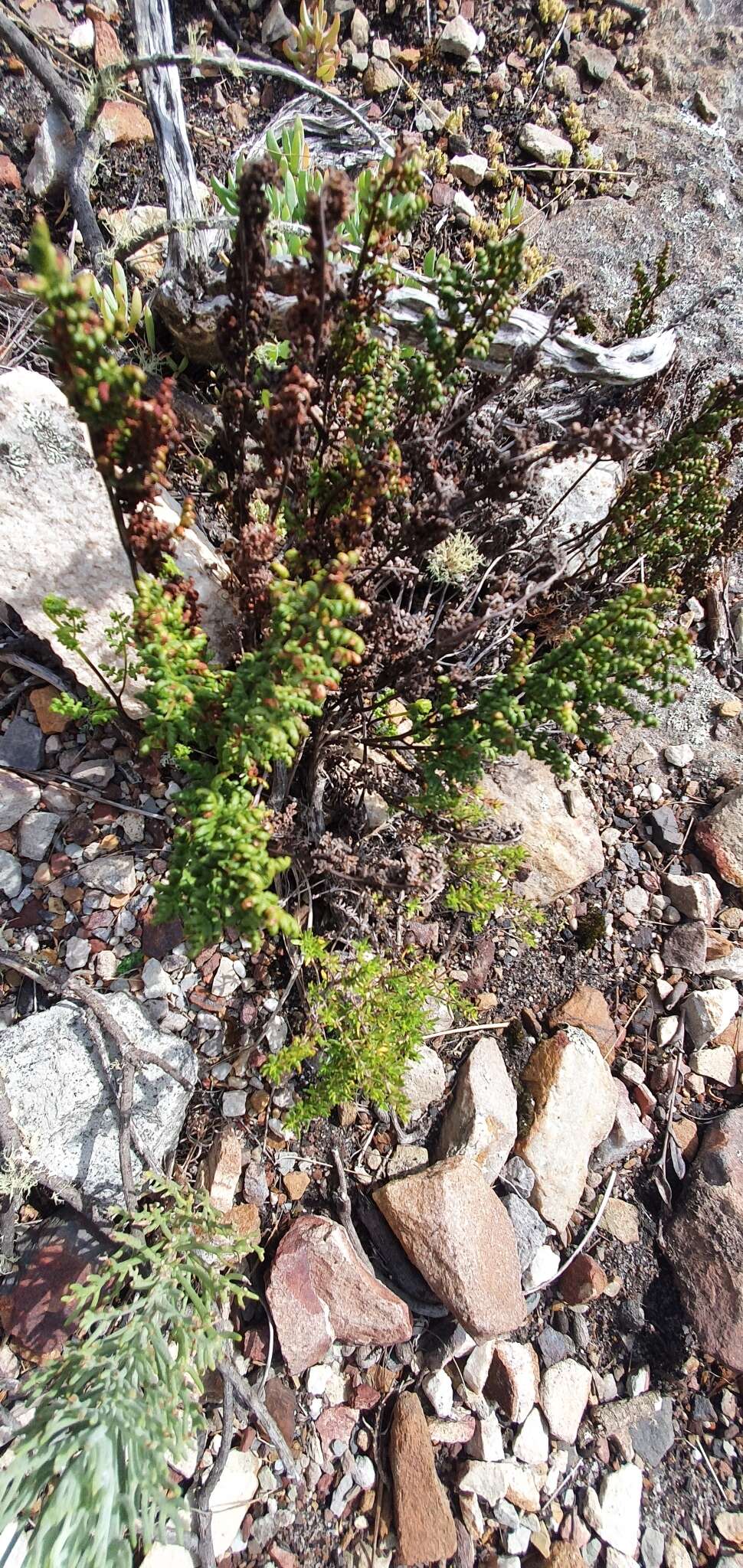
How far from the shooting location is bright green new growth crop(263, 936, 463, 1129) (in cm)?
266

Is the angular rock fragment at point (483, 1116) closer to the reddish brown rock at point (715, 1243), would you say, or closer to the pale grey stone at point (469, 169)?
the reddish brown rock at point (715, 1243)

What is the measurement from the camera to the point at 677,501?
277 centimetres

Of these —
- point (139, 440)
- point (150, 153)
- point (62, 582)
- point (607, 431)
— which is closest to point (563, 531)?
point (607, 431)

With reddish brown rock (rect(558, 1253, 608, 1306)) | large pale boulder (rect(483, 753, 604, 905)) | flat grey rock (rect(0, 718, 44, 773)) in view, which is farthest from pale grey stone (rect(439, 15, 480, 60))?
reddish brown rock (rect(558, 1253, 608, 1306))

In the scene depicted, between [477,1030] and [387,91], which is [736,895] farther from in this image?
[387,91]

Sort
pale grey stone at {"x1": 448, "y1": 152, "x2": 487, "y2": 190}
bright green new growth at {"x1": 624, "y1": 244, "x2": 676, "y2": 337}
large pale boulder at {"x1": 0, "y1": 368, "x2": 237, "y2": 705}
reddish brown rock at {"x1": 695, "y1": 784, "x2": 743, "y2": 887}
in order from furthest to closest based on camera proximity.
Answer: pale grey stone at {"x1": 448, "y1": 152, "x2": 487, "y2": 190}, reddish brown rock at {"x1": 695, "y1": 784, "x2": 743, "y2": 887}, bright green new growth at {"x1": 624, "y1": 244, "x2": 676, "y2": 337}, large pale boulder at {"x1": 0, "y1": 368, "x2": 237, "y2": 705}

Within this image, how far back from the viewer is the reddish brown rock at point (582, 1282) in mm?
3158

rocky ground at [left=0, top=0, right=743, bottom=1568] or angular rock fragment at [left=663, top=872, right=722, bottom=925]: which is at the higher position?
angular rock fragment at [left=663, top=872, right=722, bottom=925]

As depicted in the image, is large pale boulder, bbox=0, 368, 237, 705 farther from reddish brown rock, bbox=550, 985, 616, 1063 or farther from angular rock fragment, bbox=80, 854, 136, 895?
reddish brown rock, bbox=550, 985, 616, 1063

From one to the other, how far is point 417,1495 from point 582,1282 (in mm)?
907

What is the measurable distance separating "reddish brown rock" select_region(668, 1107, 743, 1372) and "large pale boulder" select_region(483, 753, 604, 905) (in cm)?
120

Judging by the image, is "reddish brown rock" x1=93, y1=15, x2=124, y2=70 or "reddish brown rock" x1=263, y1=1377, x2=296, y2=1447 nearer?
"reddish brown rock" x1=263, y1=1377, x2=296, y2=1447

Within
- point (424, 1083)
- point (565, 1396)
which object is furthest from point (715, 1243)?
point (424, 1083)

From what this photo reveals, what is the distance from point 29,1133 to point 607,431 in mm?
2776
